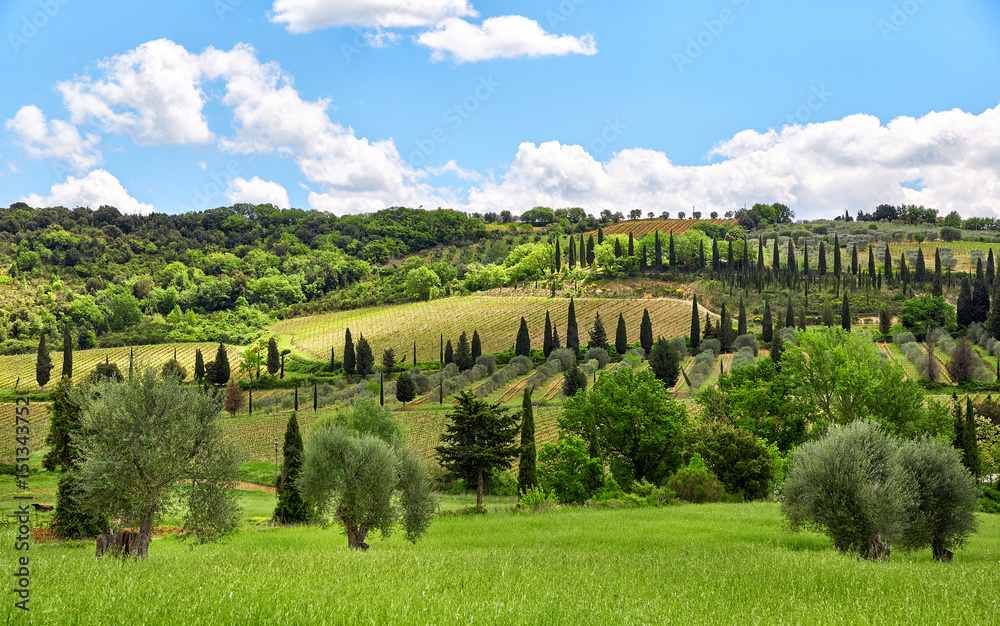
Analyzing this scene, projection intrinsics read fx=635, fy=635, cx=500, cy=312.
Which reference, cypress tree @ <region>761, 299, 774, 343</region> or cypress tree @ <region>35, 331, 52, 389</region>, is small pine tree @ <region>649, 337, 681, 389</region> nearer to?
cypress tree @ <region>761, 299, 774, 343</region>

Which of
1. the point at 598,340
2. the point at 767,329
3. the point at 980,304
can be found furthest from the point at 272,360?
the point at 980,304

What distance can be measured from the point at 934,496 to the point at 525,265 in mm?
140241

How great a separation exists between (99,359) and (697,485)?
345 ft

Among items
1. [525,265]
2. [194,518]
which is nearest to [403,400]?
[194,518]

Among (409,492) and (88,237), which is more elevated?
(88,237)

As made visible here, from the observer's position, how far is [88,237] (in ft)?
608

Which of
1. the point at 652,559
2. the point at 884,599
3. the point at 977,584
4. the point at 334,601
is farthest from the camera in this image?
the point at 652,559

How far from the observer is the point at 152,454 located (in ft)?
62.6

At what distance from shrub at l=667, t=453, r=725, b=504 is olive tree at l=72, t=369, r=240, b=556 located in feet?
93.2

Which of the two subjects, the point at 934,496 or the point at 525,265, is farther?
the point at 525,265

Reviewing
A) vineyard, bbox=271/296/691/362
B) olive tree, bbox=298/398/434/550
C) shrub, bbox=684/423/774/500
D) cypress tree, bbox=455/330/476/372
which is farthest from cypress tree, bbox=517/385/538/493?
vineyard, bbox=271/296/691/362

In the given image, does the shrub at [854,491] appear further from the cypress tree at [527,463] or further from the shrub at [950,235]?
the shrub at [950,235]

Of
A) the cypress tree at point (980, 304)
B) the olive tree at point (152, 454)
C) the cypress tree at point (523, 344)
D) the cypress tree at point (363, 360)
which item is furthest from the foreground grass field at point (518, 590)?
the cypress tree at point (980, 304)

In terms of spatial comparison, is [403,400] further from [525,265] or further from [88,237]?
[88,237]
